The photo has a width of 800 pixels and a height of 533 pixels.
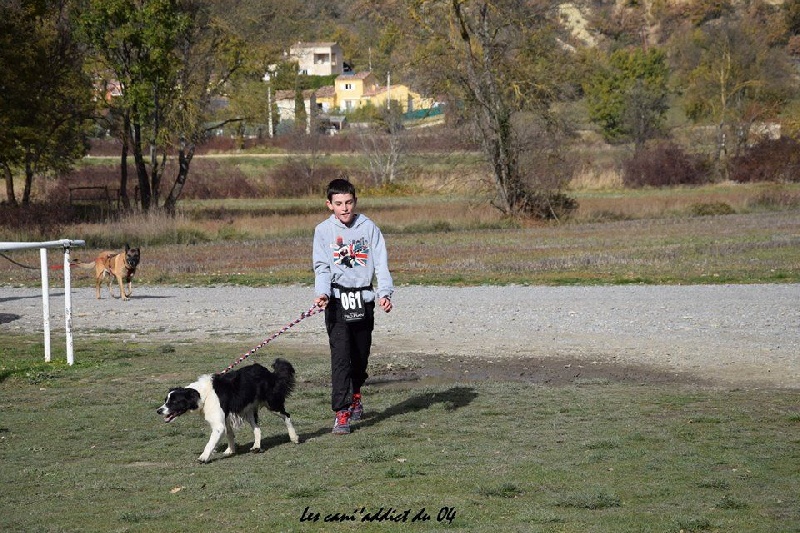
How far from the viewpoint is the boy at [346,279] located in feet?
30.2

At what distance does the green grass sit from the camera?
21.7ft

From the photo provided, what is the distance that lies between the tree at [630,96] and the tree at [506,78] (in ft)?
93.7

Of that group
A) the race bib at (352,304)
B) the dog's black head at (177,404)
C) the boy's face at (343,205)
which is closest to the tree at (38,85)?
the boy's face at (343,205)

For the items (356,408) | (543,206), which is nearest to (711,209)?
(543,206)

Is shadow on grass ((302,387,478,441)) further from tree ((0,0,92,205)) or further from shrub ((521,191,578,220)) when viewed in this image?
shrub ((521,191,578,220))

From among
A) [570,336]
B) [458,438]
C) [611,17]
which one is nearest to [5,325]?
[570,336]

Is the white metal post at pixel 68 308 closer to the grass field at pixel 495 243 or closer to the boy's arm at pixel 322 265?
the boy's arm at pixel 322 265

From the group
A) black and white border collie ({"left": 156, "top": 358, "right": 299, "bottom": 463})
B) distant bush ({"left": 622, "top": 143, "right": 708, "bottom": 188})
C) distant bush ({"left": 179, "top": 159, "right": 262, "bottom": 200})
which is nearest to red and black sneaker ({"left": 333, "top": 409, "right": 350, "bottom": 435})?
black and white border collie ({"left": 156, "top": 358, "right": 299, "bottom": 463})

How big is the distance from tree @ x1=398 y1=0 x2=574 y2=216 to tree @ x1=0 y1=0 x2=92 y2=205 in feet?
45.3

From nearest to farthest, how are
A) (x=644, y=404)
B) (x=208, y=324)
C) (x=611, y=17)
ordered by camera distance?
(x=644, y=404) → (x=208, y=324) → (x=611, y=17)

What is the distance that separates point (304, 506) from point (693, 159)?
202ft

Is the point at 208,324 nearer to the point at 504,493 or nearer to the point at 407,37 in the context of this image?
the point at 504,493

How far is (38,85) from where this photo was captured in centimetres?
4222

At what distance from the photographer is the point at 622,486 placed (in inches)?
283
